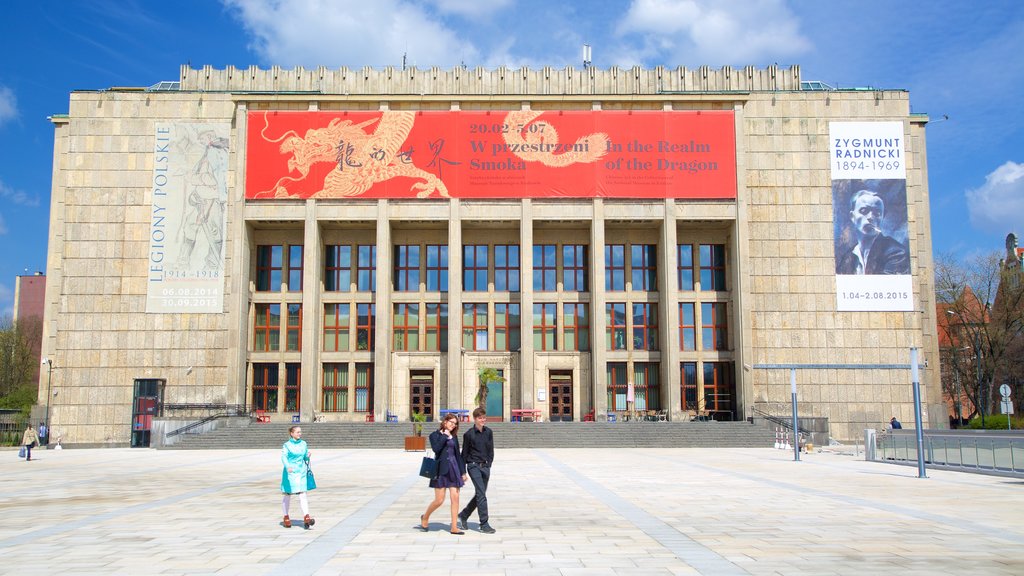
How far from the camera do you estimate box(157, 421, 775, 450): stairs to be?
1593 inches

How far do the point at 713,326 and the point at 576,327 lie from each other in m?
8.31

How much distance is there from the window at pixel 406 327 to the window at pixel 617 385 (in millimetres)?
→ 11875

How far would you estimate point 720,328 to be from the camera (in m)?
50.9

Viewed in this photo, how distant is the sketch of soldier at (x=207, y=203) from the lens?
48188 mm

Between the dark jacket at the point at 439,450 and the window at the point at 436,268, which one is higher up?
the window at the point at 436,268

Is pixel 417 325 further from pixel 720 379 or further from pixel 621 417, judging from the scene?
pixel 720 379

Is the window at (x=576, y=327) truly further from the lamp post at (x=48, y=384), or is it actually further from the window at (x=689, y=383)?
the lamp post at (x=48, y=384)

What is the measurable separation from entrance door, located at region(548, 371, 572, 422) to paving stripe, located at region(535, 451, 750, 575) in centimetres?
3206

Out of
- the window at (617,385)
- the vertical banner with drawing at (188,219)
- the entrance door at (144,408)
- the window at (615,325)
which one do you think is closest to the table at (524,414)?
the window at (617,385)

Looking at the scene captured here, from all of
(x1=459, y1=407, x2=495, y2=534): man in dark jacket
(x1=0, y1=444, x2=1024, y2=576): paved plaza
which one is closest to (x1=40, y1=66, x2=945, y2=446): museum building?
(x1=0, y1=444, x2=1024, y2=576): paved plaza

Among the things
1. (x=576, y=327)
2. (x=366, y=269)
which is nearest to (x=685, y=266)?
(x=576, y=327)

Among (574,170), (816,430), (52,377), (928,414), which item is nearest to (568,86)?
(574,170)

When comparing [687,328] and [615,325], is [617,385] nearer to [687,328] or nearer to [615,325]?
[615,325]

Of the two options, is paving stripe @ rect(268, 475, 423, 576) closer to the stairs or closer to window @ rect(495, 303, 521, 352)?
the stairs
